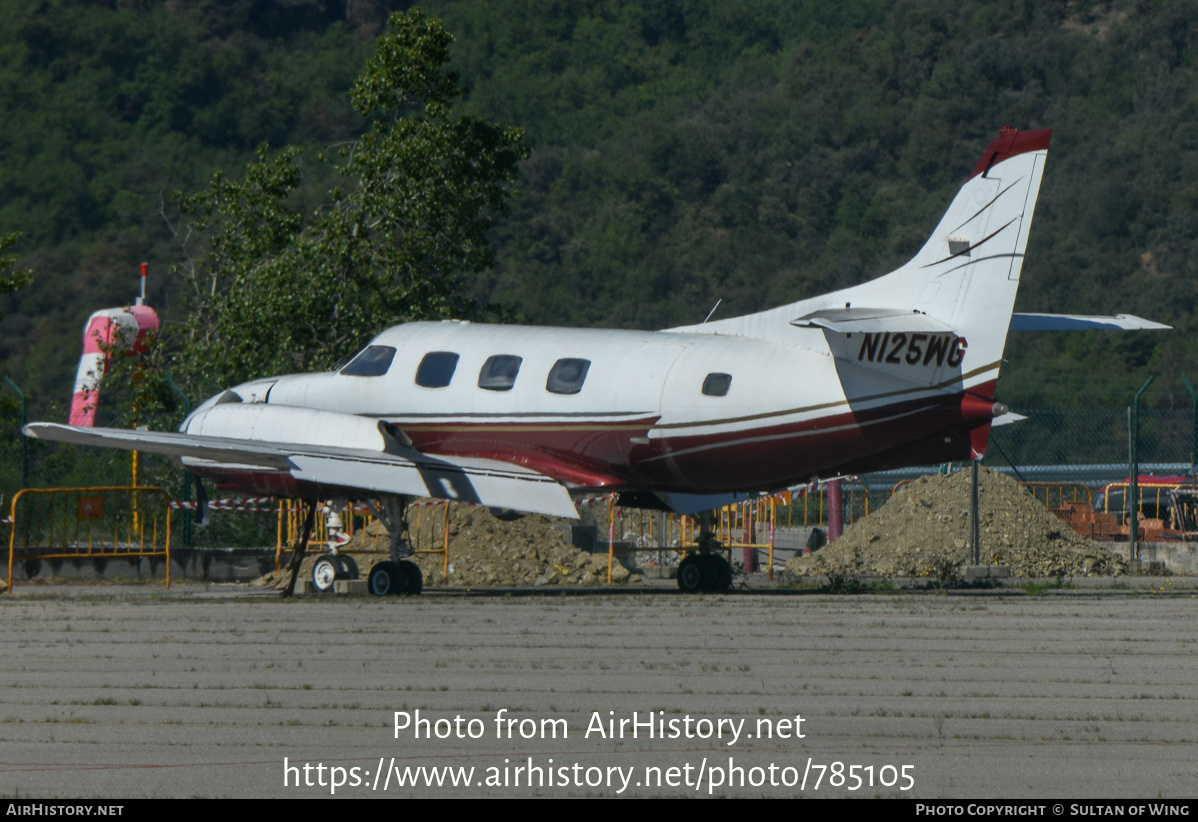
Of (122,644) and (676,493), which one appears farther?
(676,493)

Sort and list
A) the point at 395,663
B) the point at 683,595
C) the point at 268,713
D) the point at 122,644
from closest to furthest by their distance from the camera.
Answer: the point at 268,713, the point at 395,663, the point at 122,644, the point at 683,595

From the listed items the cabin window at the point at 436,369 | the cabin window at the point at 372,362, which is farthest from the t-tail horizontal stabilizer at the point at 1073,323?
the cabin window at the point at 372,362

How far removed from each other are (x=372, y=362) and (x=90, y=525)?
16.4ft

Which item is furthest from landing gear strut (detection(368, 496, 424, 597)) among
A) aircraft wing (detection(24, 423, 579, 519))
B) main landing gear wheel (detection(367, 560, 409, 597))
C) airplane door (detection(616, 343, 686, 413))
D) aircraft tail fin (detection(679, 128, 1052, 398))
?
aircraft tail fin (detection(679, 128, 1052, 398))

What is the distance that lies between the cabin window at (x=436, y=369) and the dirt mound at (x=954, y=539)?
257 inches

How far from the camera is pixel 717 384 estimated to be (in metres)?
17.2

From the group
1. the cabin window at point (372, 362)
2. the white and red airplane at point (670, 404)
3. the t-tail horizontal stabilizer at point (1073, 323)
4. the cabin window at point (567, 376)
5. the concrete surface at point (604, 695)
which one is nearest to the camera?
the concrete surface at point (604, 695)

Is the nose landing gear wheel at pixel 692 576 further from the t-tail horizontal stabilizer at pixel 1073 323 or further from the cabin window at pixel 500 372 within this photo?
the t-tail horizontal stabilizer at pixel 1073 323

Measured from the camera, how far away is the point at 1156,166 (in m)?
93.4

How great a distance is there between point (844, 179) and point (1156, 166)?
2569 cm

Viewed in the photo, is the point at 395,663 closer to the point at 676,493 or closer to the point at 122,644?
the point at 122,644

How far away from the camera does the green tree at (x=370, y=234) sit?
2798 cm
